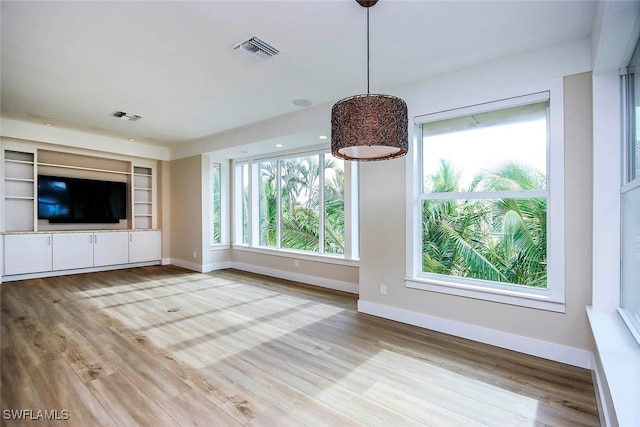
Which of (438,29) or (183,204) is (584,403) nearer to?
(438,29)

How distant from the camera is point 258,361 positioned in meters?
2.54

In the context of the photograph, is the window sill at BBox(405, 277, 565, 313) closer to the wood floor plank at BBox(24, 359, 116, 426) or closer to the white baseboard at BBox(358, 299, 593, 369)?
the white baseboard at BBox(358, 299, 593, 369)

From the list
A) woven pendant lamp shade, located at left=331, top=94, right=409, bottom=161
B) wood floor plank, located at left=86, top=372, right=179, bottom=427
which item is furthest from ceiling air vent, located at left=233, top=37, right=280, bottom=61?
wood floor plank, located at left=86, top=372, right=179, bottom=427

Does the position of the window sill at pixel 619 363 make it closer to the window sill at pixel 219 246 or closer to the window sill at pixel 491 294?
the window sill at pixel 491 294

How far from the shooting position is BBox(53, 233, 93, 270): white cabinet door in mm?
5652

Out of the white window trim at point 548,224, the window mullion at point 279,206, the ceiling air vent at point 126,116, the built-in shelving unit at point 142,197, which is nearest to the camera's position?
the white window trim at point 548,224

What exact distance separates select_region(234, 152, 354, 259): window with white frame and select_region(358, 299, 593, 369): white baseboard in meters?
1.42

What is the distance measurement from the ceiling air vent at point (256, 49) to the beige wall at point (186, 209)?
13.1 feet

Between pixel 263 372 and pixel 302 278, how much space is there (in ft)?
9.94

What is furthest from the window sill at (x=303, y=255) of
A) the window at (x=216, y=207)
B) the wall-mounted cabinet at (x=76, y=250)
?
the wall-mounted cabinet at (x=76, y=250)

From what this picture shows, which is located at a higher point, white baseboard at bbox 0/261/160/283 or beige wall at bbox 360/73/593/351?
Answer: beige wall at bbox 360/73/593/351

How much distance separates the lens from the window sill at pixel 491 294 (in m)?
2.62

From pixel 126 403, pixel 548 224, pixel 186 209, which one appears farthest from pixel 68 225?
pixel 548 224

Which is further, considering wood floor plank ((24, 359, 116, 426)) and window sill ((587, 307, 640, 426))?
wood floor plank ((24, 359, 116, 426))
